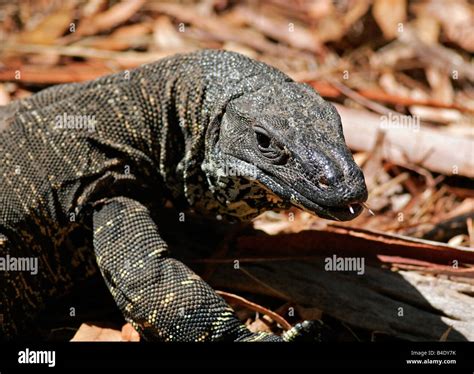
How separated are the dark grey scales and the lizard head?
11 millimetres

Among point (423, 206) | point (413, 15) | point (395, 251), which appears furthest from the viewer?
point (413, 15)

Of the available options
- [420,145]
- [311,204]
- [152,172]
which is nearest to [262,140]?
[311,204]

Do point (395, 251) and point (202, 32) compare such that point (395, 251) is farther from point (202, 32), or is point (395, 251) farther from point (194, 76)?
point (202, 32)

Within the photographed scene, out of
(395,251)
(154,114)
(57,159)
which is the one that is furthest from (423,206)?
(57,159)

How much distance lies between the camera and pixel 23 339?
6.48 metres

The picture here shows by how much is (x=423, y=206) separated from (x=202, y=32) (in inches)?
165

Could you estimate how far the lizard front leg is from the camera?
583cm

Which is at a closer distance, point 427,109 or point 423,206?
point 423,206

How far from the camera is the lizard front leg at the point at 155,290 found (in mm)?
5828

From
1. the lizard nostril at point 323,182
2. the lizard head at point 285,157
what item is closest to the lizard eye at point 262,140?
the lizard head at point 285,157

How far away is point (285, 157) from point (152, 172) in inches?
51.3

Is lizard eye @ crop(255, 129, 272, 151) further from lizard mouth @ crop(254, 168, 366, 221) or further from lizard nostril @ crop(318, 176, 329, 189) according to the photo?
lizard nostril @ crop(318, 176, 329, 189)

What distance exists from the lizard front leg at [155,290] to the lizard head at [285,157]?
2.44 ft

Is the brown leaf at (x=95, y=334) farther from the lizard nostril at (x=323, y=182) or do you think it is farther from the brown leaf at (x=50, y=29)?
the brown leaf at (x=50, y=29)
